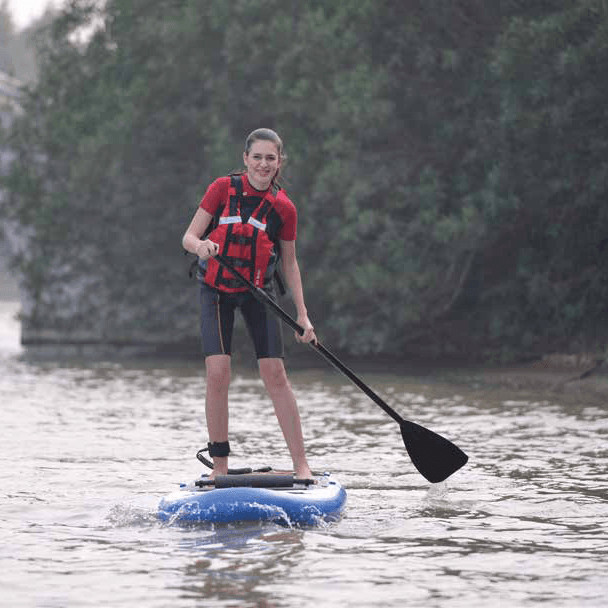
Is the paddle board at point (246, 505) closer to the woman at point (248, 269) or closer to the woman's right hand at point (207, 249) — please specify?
the woman at point (248, 269)

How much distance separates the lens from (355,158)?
22922 millimetres

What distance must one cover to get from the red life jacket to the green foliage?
11.9 meters

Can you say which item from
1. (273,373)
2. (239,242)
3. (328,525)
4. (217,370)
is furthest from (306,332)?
(328,525)

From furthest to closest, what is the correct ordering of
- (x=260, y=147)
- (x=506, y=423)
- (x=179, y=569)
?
1. (x=506, y=423)
2. (x=260, y=147)
3. (x=179, y=569)

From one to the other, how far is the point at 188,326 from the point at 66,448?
1544cm

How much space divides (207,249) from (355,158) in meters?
15.1

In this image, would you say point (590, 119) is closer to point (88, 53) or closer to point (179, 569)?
point (88, 53)

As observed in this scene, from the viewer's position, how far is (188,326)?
1070 inches

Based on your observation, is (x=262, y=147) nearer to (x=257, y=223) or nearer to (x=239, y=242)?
(x=257, y=223)

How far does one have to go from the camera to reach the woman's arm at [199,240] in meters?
7.98

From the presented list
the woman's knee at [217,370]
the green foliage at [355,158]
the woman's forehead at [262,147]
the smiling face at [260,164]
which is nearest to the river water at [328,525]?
the woman's knee at [217,370]

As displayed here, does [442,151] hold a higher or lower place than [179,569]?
higher

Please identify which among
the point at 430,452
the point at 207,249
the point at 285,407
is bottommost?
the point at 430,452

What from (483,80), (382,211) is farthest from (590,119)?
(382,211)
